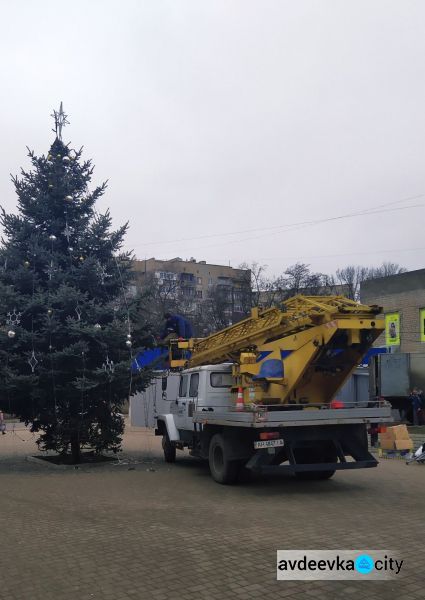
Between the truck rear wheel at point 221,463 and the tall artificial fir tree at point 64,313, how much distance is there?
312 centimetres

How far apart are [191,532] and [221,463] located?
3843 mm

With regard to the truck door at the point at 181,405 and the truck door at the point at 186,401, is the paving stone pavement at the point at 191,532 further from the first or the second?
the truck door at the point at 181,405

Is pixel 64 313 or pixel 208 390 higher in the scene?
pixel 64 313

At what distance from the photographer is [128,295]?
14.4 metres

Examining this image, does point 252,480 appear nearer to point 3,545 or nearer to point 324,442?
point 324,442

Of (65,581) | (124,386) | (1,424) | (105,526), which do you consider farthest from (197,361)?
(1,424)

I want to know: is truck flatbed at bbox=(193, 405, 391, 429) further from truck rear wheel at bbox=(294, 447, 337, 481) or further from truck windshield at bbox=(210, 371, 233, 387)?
truck windshield at bbox=(210, 371, 233, 387)

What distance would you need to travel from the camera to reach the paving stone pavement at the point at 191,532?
509cm

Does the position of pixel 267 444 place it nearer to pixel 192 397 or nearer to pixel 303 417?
pixel 303 417

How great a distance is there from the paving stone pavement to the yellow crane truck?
0.57 m

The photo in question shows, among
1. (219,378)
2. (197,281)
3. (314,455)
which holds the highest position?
(197,281)

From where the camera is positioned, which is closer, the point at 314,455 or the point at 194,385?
the point at 314,455

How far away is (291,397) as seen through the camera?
1081 centimetres

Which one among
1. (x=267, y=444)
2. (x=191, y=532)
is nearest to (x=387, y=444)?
(x=267, y=444)
